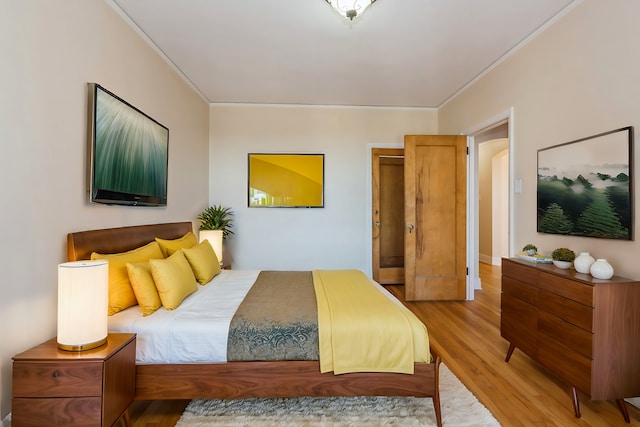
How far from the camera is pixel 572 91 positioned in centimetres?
231

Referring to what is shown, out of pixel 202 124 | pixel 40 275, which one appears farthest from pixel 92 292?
pixel 202 124

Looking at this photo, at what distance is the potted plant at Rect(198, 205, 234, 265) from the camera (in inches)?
145

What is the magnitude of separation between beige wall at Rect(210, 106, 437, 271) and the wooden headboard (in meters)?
1.57

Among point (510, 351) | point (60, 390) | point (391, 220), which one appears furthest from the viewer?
point (391, 220)

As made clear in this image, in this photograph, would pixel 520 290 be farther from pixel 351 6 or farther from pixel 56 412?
pixel 56 412

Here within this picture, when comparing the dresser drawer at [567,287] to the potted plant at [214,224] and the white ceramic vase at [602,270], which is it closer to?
the white ceramic vase at [602,270]

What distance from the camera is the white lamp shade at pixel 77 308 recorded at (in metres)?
1.45

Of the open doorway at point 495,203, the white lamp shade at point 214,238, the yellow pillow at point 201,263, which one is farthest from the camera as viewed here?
the open doorway at point 495,203

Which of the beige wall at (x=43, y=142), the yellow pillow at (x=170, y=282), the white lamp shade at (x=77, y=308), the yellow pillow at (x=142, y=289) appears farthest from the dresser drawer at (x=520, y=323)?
the beige wall at (x=43, y=142)

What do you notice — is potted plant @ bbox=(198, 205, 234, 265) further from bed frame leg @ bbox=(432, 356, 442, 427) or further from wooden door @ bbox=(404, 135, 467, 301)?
bed frame leg @ bbox=(432, 356, 442, 427)

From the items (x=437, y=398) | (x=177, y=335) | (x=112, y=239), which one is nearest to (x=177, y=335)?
→ (x=177, y=335)

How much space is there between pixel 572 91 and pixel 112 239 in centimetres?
357

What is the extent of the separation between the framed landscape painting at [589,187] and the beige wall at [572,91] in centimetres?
6

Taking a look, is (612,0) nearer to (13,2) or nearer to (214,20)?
(214,20)
